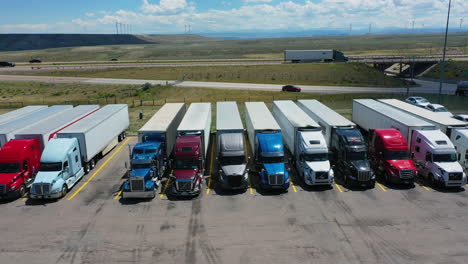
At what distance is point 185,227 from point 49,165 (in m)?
10.3

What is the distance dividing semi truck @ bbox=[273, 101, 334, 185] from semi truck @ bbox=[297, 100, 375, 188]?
119 centimetres

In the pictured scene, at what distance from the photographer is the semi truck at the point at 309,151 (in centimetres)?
2255

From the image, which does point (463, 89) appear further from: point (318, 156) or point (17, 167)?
point (17, 167)

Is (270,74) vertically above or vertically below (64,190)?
above

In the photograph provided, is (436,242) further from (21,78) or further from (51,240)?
(21,78)

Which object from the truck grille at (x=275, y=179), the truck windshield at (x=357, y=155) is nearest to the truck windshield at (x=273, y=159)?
the truck grille at (x=275, y=179)

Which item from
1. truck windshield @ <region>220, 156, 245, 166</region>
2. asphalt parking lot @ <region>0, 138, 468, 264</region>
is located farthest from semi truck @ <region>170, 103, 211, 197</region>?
truck windshield @ <region>220, 156, 245, 166</region>

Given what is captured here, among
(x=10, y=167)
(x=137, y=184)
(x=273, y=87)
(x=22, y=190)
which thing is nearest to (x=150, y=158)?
(x=137, y=184)

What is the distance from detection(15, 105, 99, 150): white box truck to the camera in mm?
24672

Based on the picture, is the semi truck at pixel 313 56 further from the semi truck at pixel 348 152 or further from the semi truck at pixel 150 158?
the semi truck at pixel 150 158

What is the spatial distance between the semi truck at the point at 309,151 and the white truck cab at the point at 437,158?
6.62 metres

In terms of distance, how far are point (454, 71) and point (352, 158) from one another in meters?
81.3

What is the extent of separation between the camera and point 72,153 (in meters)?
23.5

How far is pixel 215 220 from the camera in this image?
19.1 m
